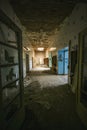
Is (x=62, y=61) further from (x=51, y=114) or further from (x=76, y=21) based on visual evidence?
(x=51, y=114)

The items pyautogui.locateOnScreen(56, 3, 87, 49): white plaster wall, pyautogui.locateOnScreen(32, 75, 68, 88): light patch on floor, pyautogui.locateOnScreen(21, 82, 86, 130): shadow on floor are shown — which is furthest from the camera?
pyautogui.locateOnScreen(32, 75, 68, 88): light patch on floor

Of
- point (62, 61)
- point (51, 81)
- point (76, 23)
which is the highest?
point (76, 23)

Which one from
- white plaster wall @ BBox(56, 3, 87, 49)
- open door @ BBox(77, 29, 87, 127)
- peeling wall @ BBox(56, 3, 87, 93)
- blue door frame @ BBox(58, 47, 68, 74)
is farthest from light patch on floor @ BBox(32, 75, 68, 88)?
open door @ BBox(77, 29, 87, 127)

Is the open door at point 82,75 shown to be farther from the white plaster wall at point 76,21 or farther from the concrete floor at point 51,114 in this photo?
the white plaster wall at point 76,21

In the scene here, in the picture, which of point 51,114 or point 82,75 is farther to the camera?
point 51,114

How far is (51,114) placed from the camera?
93.6 inches

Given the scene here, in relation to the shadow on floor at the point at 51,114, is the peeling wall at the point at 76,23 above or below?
above

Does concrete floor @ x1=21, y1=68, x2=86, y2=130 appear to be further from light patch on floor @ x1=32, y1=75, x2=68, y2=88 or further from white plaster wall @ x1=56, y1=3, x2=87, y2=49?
white plaster wall @ x1=56, y1=3, x2=87, y2=49

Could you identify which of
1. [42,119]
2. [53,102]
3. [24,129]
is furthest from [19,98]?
[53,102]

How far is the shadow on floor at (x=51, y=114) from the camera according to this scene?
76.9 inches

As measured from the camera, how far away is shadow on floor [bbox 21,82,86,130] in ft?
6.41

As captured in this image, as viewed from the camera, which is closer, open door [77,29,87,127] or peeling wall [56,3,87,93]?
open door [77,29,87,127]

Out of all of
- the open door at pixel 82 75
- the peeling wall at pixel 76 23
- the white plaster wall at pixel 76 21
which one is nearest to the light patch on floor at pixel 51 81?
the peeling wall at pixel 76 23

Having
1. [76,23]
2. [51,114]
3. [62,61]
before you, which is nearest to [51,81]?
[62,61]
